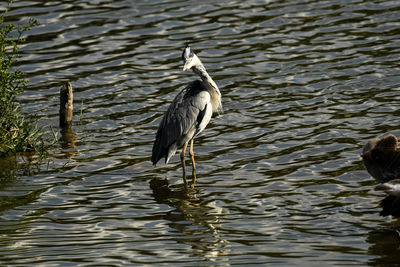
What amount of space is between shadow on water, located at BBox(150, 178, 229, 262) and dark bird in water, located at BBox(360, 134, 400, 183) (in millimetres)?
1874

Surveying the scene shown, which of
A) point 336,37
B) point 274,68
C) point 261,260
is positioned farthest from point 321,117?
point 261,260

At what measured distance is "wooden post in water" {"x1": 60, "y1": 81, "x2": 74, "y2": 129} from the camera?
13000 mm

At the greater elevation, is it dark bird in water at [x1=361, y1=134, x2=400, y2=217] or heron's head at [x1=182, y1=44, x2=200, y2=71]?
heron's head at [x1=182, y1=44, x2=200, y2=71]

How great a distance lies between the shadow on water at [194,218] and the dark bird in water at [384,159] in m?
1.87

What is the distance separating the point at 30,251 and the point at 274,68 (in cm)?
812

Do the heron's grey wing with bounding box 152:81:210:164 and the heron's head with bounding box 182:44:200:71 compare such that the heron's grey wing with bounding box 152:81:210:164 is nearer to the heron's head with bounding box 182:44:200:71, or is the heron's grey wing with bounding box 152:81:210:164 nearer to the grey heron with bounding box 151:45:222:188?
the grey heron with bounding box 151:45:222:188

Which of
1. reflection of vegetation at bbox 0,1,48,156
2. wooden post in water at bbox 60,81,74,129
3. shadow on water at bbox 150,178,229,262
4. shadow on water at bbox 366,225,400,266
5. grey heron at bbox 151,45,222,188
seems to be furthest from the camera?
wooden post in water at bbox 60,81,74,129

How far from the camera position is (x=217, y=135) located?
41.4ft

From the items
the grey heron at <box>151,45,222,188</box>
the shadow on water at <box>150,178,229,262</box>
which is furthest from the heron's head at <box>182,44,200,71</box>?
the shadow on water at <box>150,178,229,262</box>

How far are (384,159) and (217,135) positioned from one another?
422 cm

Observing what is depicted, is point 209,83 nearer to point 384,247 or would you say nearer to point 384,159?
point 384,159

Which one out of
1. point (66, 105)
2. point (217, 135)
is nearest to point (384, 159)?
point (217, 135)

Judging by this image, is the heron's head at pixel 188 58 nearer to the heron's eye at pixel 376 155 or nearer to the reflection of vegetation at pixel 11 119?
the reflection of vegetation at pixel 11 119

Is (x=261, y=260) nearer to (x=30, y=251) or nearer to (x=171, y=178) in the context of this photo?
(x=30, y=251)
